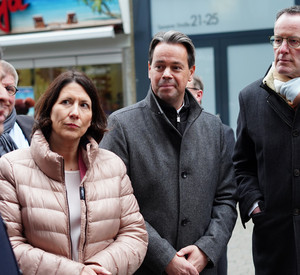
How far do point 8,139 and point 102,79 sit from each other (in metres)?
7.65

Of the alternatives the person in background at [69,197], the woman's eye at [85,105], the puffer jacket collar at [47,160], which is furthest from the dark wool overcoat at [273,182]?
the puffer jacket collar at [47,160]

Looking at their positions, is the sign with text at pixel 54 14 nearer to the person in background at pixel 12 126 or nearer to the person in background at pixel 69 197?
the person in background at pixel 12 126

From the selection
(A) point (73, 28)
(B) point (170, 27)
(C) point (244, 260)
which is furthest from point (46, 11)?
(C) point (244, 260)

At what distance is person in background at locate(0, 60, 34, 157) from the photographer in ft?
10.2

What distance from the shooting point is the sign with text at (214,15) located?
944 cm

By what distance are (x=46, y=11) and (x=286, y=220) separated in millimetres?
9474

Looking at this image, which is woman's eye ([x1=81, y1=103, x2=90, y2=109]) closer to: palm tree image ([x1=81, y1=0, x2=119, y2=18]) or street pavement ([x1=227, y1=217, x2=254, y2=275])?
street pavement ([x1=227, y1=217, x2=254, y2=275])

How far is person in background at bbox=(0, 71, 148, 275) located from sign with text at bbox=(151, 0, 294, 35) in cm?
774

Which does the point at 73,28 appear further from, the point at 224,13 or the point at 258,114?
the point at 258,114

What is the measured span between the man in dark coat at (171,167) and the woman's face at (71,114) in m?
0.35

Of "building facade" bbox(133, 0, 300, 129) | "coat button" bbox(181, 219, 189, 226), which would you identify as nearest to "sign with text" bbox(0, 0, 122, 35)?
"building facade" bbox(133, 0, 300, 129)

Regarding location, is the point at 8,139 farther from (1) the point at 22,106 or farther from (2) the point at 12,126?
(1) the point at 22,106

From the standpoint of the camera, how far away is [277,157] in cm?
283

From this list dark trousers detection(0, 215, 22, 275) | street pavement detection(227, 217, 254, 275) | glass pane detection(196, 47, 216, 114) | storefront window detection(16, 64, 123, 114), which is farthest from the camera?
storefront window detection(16, 64, 123, 114)
